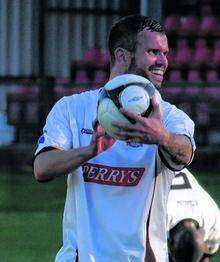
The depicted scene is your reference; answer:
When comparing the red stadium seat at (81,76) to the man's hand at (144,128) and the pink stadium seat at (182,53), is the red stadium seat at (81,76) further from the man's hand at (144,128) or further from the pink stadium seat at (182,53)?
the man's hand at (144,128)

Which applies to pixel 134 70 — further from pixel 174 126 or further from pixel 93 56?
pixel 93 56

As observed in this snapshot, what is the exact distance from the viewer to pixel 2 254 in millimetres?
8078

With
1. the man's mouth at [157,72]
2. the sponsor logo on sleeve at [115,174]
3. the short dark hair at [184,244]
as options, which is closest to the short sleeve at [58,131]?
the sponsor logo on sleeve at [115,174]

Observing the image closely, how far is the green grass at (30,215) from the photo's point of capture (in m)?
8.16

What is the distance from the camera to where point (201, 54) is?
44.8 feet

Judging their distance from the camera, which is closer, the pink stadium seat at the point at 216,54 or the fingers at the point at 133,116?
the fingers at the point at 133,116

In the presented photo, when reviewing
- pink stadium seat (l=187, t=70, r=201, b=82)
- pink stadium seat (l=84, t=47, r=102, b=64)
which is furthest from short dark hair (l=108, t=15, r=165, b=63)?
pink stadium seat (l=84, t=47, r=102, b=64)

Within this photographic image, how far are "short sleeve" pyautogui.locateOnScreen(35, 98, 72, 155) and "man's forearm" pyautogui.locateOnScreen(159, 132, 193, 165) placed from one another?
443mm

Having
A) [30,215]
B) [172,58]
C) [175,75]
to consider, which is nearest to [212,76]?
[175,75]

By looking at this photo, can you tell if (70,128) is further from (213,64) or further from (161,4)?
(161,4)

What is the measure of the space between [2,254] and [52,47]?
713 cm

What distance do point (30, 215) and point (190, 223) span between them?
11.4 ft

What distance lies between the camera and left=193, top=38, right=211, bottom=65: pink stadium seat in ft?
44.6

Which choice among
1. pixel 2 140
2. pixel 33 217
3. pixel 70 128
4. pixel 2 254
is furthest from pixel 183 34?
pixel 70 128
